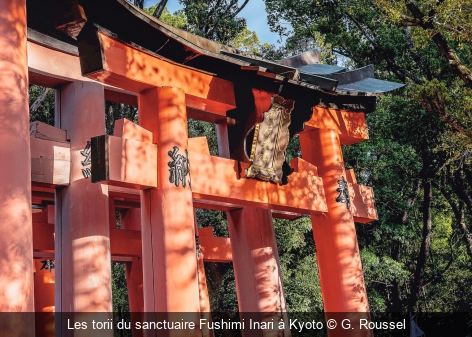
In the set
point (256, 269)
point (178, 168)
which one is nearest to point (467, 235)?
point (256, 269)

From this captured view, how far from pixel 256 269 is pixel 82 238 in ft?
9.67

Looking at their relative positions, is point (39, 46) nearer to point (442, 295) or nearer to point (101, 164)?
point (101, 164)

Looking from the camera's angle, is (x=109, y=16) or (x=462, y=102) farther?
(x=462, y=102)

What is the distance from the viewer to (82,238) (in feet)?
23.8

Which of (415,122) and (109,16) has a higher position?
(415,122)

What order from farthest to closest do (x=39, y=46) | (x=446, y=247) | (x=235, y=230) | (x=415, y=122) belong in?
(x=446, y=247)
(x=415, y=122)
(x=235, y=230)
(x=39, y=46)

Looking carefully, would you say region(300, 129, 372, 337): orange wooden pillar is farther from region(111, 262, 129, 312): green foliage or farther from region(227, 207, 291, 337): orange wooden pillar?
region(111, 262, 129, 312): green foliage

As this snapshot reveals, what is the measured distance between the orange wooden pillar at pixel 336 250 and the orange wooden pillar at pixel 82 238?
335cm

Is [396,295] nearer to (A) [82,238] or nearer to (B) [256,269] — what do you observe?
(B) [256,269]

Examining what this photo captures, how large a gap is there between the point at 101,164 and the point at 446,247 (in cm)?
1830

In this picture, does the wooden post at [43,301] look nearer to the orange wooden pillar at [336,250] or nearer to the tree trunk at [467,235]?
the orange wooden pillar at [336,250]

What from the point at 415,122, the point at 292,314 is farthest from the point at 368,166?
the point at 292,314

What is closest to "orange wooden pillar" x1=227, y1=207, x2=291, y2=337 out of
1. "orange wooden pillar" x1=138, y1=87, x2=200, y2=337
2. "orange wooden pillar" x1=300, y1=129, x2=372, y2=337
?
"orange wooden pillar" x1=300, y1=129, x2=372, y2=337

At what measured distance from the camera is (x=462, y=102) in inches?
390
